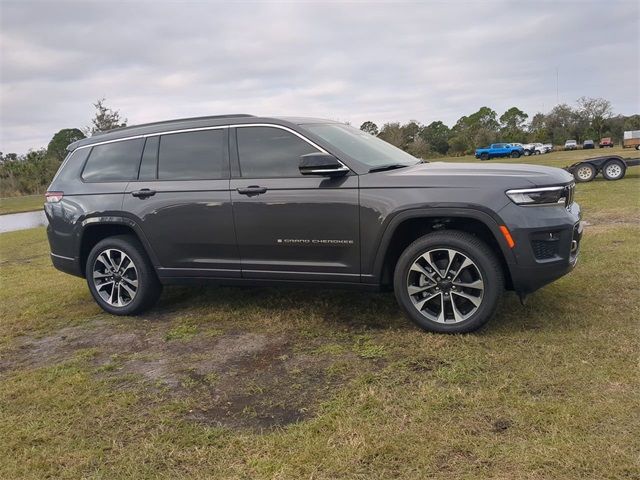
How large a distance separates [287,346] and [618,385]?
2.28m

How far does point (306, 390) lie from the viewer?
3449 millimetres

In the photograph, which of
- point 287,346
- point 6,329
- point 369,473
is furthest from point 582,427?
point 6,329

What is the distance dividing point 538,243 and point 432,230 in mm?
822

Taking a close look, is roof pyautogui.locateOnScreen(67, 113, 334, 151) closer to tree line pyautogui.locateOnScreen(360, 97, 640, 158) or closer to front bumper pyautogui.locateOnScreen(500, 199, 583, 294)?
front bumper pyautogui.locateOnScreen(500, 199, 583, 294)

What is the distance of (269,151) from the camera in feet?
15.5

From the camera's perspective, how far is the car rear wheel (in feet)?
53.4

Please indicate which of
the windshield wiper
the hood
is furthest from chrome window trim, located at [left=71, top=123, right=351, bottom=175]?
the hood

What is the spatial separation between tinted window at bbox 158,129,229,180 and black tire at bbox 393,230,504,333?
5.94 ft

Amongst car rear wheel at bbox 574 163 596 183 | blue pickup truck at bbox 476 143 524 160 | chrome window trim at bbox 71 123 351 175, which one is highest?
blue pickup truck at bbox 476 143 524 160

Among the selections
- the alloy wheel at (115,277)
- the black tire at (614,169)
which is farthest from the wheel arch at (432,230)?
the black tire at (614,169)

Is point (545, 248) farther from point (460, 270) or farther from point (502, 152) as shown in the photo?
point (502, 152)

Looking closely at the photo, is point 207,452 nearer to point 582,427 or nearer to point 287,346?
point 287,346

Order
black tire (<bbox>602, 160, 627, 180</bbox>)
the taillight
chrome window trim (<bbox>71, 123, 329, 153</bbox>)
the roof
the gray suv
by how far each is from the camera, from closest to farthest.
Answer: the gray suv
chrome window trim (<bbox>71, 123, 329, 153</bbox>)
the roof
the taillight
black tire (<bbox>602, 160, 627, 180</bbox>)

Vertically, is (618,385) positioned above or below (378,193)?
below
